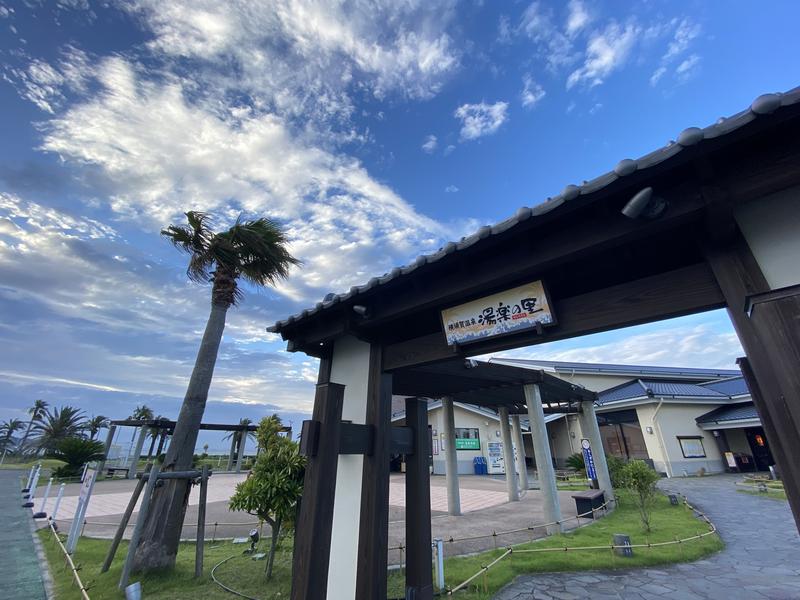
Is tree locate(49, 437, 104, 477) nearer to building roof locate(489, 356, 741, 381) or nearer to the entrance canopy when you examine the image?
the entrance canopy

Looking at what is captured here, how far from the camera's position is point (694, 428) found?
20.5m

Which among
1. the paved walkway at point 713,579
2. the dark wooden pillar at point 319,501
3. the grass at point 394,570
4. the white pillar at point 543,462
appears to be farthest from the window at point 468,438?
the dark wooden pillar at point 319,501

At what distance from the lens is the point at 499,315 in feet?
Result: 11.7

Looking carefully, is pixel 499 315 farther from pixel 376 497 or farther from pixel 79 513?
pixel 79 513

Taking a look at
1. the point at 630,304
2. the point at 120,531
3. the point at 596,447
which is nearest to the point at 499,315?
the point at 630,304

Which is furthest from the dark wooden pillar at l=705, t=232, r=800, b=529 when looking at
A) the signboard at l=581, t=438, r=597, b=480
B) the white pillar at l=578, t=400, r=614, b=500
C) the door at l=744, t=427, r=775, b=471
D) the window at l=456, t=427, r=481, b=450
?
the window at l=456, t=427, r=481, b=450

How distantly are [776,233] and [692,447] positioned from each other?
24435 mm

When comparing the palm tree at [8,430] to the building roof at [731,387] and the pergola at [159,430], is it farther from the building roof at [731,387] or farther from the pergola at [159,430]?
the building roof at [731,387]

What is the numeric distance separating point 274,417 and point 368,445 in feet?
13.9

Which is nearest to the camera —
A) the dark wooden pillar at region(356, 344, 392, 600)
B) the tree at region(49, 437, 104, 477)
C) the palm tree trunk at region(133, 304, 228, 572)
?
the dark wooden pillar at region(356, 344, 392, 600)

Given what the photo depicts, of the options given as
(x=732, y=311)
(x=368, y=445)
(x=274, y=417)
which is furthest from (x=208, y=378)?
(x=732, y=311)

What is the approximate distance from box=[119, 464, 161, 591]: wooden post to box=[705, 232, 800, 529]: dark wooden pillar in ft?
27.7

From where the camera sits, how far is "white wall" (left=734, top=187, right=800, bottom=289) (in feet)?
7.64

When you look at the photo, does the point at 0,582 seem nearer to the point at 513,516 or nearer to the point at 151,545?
the point at 151,545
